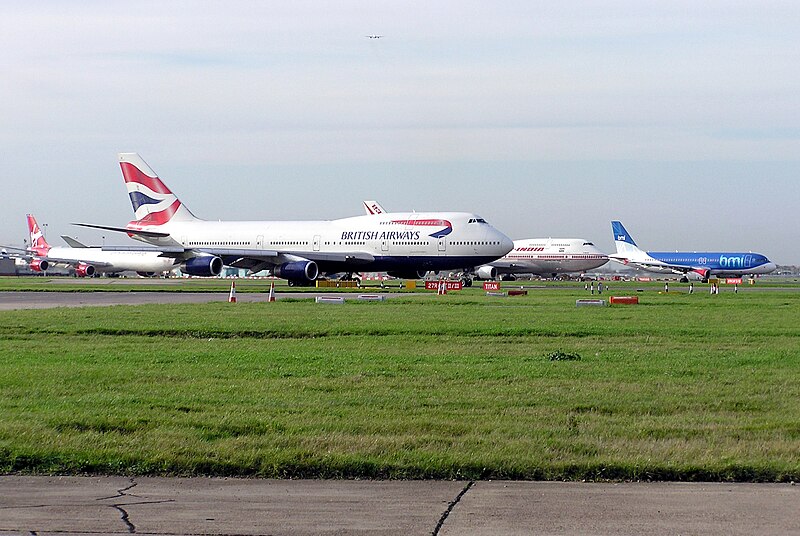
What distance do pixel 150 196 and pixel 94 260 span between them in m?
35.7

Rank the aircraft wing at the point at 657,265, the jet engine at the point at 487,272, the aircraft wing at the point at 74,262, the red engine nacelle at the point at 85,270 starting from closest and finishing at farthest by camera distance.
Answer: the jet engine at the point at 487,272 < the aircraft wing at the point at 74,262 < the aircraft wing at the point at 657,265 < the red engine nacelle at the point at 85,270

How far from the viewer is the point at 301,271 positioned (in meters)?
61.5

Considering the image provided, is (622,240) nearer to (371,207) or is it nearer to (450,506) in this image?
(371,207)

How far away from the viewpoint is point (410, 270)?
6525 centimetres

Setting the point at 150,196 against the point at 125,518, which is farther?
the point at 150,196

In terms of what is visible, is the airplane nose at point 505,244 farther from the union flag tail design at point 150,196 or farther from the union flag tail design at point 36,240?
the union flag tail design at point 36,240

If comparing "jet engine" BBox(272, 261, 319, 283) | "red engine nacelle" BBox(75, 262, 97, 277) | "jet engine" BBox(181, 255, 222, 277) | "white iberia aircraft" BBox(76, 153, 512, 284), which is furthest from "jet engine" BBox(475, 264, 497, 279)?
"jet engine" BBox(181, 255, 222, 277)

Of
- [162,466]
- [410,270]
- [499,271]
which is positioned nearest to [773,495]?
[162,466]

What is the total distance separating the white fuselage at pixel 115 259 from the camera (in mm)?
95456

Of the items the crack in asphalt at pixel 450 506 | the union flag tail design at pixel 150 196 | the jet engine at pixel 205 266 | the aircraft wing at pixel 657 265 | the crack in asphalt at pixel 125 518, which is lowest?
the crack in asphalt at pixel 125 518

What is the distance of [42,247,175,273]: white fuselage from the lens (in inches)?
3758

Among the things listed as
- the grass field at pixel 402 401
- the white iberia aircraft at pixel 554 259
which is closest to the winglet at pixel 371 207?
the white iberia aircraft at pixel 554 259

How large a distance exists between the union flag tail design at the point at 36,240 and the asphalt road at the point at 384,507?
100090mm

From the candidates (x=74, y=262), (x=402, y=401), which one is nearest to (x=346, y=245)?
(x=74, y=262)
